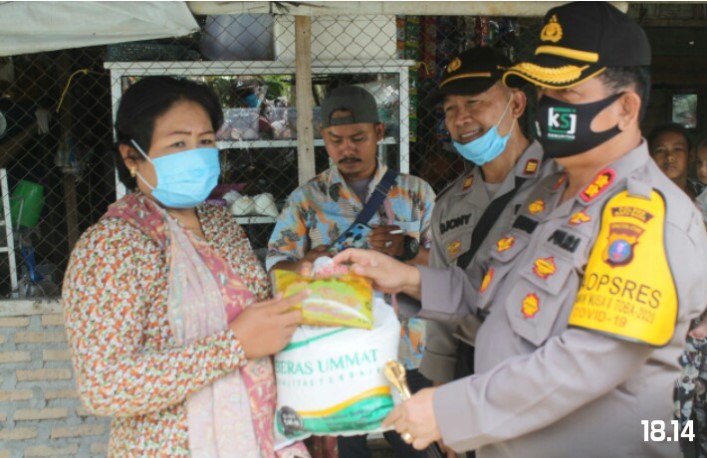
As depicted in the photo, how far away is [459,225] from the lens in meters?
2.47

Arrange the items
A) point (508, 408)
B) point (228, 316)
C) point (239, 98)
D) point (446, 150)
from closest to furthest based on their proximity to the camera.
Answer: point (508, 408), point (228, 316), point (239, 98), point (446, 150)

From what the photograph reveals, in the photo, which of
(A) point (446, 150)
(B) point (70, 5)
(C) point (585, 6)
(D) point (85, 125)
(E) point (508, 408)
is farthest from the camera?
(D) point (85, 125)

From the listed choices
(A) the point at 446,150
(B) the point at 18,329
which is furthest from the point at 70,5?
(A) the point at 446,150

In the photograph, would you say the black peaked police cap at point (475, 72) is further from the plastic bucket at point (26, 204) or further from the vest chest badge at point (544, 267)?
the plastic bucket at point (26, 204)

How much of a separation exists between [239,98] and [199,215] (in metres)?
2.17

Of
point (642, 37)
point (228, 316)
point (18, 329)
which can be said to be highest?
point (642, 37)

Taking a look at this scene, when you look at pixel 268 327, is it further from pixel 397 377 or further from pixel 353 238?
pixel 353 238

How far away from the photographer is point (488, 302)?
1.83 metres

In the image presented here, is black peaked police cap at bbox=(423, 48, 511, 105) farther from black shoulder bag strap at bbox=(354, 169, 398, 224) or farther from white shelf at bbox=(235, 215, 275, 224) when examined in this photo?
white shelf at bbox=(235, 215, 275, 224)

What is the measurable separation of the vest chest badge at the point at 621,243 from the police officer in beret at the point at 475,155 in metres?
0.84

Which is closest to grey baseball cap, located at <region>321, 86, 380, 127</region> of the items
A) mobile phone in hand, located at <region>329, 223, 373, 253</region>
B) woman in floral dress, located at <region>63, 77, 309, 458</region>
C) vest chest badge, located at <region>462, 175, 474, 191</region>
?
mobile phone in hand, located at <region>329, 223, 373, 253</region>

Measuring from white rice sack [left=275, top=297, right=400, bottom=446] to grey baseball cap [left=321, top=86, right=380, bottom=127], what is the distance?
158 cm

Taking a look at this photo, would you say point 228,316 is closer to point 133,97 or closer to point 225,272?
point 225,272

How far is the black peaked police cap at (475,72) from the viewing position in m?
2.41
